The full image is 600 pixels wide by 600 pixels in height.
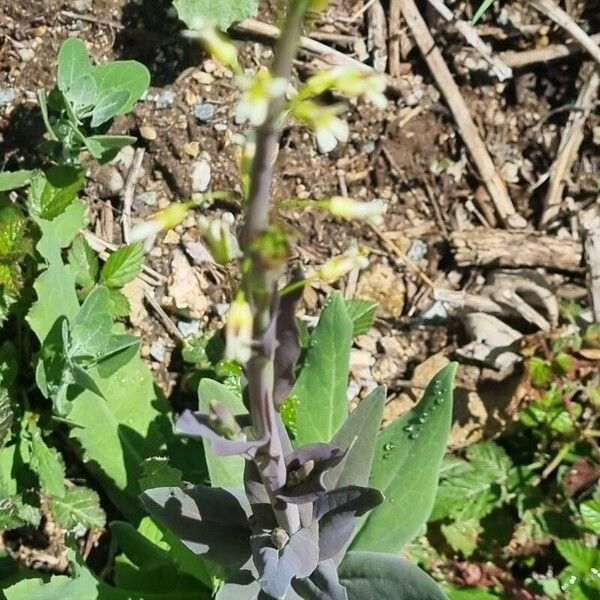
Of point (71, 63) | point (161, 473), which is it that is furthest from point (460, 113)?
point (161, 473)

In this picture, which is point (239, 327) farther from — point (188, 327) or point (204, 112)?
point (204, 112)

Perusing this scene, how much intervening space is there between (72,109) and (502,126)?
2.12 m

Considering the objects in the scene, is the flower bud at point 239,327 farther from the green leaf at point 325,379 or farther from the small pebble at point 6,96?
the small pebble at point 6,96

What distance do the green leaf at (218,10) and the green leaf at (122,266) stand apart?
39.0 inches

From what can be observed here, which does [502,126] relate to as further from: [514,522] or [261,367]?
[261,367]

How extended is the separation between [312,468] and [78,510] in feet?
4.75

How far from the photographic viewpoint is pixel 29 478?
A: 3518 millimetres

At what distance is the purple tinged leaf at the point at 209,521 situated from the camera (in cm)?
251

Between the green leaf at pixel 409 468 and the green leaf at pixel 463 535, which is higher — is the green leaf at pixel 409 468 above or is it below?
above

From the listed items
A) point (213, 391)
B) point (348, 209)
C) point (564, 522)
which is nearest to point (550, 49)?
point (564, 522)

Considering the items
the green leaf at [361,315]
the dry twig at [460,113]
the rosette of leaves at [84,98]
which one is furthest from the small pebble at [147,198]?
the dry twig at [460,113]

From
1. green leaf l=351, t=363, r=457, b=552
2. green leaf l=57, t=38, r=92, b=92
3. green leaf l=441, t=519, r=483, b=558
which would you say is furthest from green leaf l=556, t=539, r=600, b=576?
green leaf l=57, t=38, r=92, b=92

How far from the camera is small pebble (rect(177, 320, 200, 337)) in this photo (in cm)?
392

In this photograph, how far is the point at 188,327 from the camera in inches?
155
